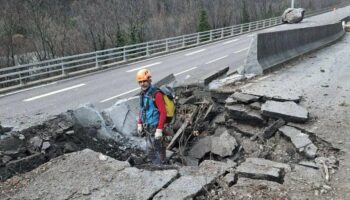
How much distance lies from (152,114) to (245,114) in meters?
1.78

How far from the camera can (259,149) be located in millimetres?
5973

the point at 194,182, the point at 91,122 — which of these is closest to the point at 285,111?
the point at 194,182

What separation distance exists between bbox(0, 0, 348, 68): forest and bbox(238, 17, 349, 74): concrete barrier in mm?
23132

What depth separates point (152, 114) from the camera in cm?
609

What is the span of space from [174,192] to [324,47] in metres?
12.2

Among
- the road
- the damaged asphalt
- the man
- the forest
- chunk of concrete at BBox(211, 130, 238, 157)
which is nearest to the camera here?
the damaged asphalt

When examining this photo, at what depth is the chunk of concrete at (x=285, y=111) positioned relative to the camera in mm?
6172

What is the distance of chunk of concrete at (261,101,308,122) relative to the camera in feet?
20.2

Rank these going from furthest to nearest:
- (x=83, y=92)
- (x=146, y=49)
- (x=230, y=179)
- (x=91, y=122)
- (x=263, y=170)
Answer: (x=146, y=49), (x=83, y=92), (x=91, y=122), (x=263, y=170), (x=230, y=179)

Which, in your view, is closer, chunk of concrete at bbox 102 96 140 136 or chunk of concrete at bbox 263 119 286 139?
chunk of concrete at bbox 263 119 286 139

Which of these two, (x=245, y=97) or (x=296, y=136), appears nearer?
(x=296, y=136)

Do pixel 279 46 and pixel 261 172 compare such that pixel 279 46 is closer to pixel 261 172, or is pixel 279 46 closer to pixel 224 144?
pixel 224 144

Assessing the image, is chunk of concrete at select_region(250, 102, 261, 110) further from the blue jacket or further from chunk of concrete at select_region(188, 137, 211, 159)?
the blue jacket

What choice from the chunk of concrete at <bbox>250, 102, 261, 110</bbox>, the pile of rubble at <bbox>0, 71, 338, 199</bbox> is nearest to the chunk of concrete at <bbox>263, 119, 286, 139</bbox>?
the pile of rubble at <bbox>0, 71, 338, 199</bbox>
